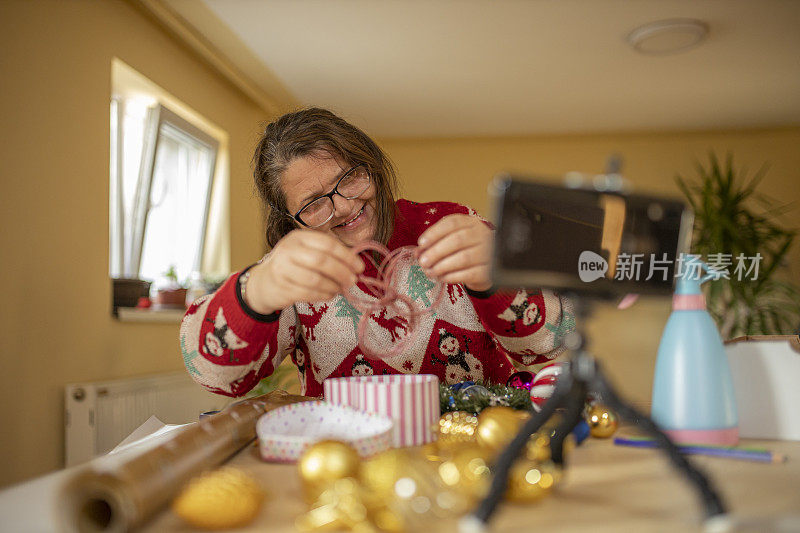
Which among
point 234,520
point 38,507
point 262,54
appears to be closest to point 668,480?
point 234,520

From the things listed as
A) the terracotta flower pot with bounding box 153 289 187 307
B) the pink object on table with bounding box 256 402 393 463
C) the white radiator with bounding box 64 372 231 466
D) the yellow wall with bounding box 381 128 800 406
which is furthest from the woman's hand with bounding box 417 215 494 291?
the yellow wall with bounding box 381 128 800 406

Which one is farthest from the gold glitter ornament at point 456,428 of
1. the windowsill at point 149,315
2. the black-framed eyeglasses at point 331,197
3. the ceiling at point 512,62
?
the ceiling at point 512,62

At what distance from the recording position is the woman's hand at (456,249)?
779 mm

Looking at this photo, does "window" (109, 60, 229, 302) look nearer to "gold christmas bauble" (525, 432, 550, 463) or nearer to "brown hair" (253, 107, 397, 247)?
"brown hair" (253, 107, 397, 247)

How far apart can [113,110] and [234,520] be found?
293 centimetres

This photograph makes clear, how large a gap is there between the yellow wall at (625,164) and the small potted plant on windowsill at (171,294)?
2.52m

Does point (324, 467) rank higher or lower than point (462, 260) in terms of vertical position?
lower

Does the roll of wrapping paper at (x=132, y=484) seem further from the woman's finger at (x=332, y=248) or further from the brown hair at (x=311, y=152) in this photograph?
the brown hair at (x=311, y=152)

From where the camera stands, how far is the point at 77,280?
240cm

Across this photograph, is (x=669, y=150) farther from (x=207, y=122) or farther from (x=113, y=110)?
(x=113, y=110)

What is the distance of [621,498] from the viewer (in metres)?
0.51

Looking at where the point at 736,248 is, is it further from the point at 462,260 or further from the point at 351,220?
the point at 462,260

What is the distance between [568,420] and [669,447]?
10 cm

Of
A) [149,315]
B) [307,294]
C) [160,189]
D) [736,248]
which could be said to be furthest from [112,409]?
[736,248]
